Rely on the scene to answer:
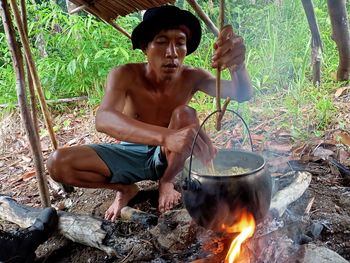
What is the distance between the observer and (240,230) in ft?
5.93

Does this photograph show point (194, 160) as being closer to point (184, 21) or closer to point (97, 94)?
point (184, 21)

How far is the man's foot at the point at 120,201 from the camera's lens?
279 centimetres

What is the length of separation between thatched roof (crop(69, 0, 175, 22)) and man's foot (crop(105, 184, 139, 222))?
1.43 meters

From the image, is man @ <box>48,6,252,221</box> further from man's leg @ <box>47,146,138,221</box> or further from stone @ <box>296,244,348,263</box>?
stone @ <box>296,244,348,263</box>

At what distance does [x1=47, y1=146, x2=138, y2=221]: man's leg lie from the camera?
2734 mm

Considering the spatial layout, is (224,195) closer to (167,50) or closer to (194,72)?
(167,50)

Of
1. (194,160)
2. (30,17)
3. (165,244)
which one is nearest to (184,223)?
(165,244)

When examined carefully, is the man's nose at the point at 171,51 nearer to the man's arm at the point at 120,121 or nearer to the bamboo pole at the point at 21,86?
the man's arm at the point at 120,121

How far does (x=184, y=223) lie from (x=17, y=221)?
128cm

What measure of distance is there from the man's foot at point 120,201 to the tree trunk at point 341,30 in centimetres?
271

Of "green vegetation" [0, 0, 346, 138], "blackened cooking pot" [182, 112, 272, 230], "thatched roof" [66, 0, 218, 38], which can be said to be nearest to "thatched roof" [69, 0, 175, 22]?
"thatched roof" [66, 0, 218, 38]

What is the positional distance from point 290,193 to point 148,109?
4.27 ft

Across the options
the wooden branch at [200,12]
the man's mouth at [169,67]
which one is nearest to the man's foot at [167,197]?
the man's mouth at [169,67]

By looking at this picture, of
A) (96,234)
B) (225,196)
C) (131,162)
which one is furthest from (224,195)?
(131,162)
